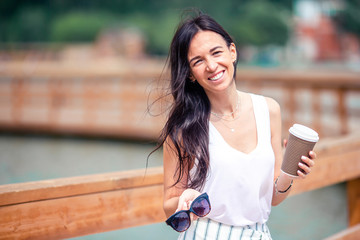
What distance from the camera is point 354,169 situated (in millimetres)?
2742

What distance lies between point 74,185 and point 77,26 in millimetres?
33091

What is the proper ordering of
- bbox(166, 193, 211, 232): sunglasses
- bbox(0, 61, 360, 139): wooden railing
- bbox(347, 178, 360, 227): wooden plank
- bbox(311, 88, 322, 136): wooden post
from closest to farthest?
bbox(166, 193, 211, 232): sunglasses → bbox(347, 178, 360, 227): wooden plank → bbox(311, 88, 322, 136): wooden post → bbox(0, 61, 360, 139): wooden railing

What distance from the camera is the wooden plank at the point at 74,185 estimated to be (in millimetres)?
1562

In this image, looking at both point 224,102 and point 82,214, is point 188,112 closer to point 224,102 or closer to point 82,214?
point 224,102

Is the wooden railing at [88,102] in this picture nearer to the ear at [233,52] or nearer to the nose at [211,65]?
the ear at [233,52]

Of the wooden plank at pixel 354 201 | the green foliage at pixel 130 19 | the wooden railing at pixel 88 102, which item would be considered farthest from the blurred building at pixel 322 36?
the wooden plank at pixel 354 201

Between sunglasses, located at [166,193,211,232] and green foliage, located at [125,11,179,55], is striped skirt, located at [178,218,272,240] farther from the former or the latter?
A: green foliage, located at [125,11,179,55]

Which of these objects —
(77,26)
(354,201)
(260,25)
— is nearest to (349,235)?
(354,201)

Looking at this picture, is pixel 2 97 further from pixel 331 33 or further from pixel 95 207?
pixel 331 33

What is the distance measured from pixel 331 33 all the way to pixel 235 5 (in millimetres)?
11488

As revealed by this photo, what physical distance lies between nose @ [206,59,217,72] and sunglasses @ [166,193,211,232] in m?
0.41

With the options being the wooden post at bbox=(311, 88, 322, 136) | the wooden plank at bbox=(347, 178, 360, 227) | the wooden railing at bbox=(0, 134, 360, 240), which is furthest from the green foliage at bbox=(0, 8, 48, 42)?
the wooden railing at bbox=(0, 134, 360, 240)

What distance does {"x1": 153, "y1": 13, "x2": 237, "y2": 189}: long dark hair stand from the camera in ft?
4.77

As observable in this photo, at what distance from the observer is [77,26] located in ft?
109
